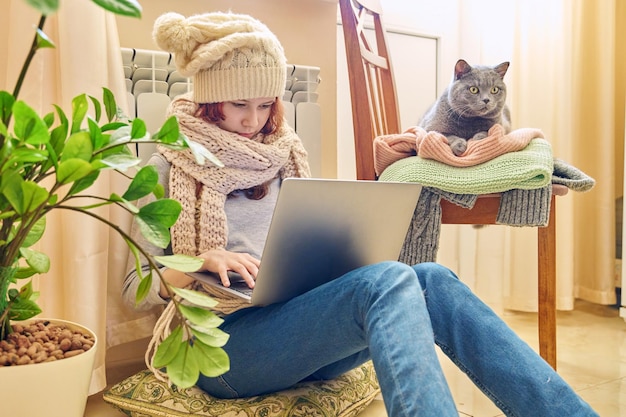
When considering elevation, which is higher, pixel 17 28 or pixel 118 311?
pixel 17 28

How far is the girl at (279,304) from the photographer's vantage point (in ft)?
2.69

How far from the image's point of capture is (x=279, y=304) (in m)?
0.99

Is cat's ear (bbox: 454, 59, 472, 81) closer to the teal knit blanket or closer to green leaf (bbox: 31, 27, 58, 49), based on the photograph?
the teal knit blanket

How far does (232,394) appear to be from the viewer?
1042mm

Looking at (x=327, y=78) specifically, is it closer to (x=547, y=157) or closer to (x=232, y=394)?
(x=547, y=157)

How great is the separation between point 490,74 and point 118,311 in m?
1.01

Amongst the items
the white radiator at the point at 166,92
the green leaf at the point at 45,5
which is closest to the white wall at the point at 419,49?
the white radiator at the point at 166,92

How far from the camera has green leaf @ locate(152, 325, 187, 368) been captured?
0.51 meters

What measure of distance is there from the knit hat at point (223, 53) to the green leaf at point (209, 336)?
67 centimetres

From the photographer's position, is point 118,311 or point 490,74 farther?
point 490,74

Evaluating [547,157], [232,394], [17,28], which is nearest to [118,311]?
[232,394]

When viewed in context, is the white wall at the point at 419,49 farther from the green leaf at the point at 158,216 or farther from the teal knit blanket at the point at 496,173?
the green leaf at the point at 158,216

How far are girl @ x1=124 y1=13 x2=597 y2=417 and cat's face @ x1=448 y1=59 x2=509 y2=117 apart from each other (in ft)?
1.51

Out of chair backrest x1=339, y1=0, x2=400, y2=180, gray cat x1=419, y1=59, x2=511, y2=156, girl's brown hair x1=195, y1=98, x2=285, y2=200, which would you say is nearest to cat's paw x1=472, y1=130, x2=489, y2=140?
gray cat x1=419, y1=59, x2=511, y2=156
